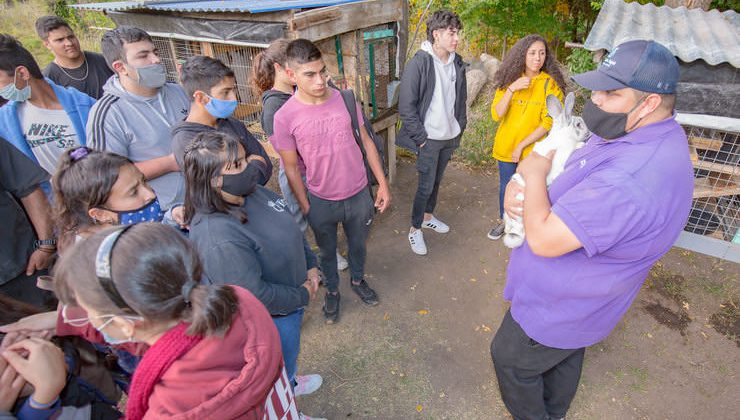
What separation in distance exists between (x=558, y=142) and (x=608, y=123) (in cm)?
23

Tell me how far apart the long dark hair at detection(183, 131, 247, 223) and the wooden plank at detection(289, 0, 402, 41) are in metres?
2.57

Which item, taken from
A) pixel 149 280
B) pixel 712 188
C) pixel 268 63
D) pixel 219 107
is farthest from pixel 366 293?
pixel 712 188

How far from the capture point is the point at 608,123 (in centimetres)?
162

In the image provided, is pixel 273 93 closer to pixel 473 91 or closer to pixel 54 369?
pixel 54 369

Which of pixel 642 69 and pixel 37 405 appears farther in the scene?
pixel 642 69

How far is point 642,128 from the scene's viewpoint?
61.6 inches

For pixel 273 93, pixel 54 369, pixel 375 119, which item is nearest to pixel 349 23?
pixel 375 119

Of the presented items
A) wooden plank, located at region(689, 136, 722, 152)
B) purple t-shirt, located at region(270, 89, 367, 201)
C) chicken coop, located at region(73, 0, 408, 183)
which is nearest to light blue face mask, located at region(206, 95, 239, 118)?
purple t-shirt, located at region(270, 89, 367, 201)

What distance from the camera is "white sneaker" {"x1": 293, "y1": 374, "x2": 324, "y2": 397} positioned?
9.56 feet

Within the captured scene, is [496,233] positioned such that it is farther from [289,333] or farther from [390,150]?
[289,333]

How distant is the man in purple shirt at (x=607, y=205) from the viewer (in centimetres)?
147

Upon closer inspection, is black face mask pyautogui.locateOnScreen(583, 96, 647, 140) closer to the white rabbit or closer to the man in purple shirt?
the man in purple shirt

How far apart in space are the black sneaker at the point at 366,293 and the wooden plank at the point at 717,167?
270 cm

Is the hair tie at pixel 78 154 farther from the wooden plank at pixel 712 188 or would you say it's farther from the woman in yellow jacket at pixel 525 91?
the wooden plank at pixel 712 188
